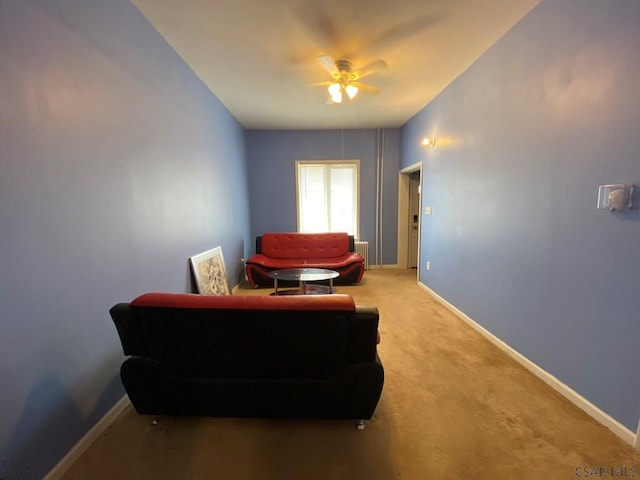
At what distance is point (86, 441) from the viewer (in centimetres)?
145

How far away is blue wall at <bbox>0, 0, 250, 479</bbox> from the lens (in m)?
1.13

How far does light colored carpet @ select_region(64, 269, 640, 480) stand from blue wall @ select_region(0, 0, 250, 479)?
1.22ft

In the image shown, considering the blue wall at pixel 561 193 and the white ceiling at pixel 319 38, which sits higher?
the white ceiling at pixel 319 38

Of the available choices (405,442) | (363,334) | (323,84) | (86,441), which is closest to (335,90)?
(323,84)

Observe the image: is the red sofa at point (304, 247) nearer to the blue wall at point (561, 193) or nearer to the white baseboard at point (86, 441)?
the blue wall at point (561, 193)

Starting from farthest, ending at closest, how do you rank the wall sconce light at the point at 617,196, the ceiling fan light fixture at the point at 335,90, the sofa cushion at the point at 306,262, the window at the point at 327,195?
the window at the point at 327,195 < the sofa cushion at the point at 306,262 < the ceiling fan light fixture at the point at 335,90 < the wall sconce light at the point at 617,196

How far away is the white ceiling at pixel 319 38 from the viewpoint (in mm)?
1975

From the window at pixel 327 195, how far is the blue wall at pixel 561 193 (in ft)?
8.84

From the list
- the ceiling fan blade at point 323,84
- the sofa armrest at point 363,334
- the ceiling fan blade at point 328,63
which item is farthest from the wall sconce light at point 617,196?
the ceiling fan blade at point 323,84

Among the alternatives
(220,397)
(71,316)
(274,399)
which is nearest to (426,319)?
(274,399)

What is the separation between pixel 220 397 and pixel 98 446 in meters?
0.73

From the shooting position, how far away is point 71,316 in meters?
1.39

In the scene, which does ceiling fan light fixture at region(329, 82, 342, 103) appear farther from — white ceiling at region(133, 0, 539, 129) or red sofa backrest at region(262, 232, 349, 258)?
red sofa backrest at region(262, 232, 349, 258)

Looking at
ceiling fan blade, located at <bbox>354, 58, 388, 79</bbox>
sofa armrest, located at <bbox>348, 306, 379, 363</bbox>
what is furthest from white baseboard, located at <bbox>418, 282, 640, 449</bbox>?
ceiling fan blade, located at <bbox>354, 58, 388, 79</bbox>
